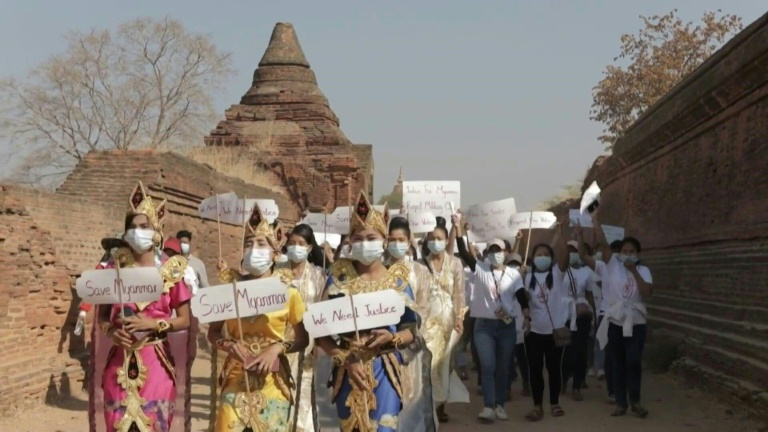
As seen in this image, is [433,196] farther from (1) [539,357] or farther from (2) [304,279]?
(2) [304,279]

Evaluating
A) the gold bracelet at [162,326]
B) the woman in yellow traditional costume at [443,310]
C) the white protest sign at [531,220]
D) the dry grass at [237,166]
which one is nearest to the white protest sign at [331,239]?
the white protest sign at [531,220]

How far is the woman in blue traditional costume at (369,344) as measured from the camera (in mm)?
5051

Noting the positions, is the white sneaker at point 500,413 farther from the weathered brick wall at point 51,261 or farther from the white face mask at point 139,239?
the white face mask at point 139,239

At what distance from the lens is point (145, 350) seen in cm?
549

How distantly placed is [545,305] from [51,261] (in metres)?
5.43

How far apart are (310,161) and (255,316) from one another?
2660cm

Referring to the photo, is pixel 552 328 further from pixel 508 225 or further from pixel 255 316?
pixel 255 316

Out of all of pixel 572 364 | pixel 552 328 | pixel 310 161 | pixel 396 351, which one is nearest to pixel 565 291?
pixel 552 328

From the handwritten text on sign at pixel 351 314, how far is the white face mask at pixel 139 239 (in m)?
1.20

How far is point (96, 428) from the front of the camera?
18.2 ft

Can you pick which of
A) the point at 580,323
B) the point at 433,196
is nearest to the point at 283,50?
the point at 433,196

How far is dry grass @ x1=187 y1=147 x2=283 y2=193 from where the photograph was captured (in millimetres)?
28781

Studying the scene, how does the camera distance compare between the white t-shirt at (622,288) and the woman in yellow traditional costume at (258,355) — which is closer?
the woman in yellow traditional costume at (258,355)

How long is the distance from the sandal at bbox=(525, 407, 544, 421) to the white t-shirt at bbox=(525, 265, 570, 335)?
31.0 inches
